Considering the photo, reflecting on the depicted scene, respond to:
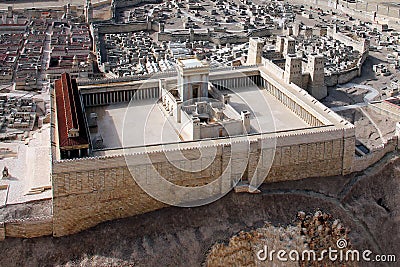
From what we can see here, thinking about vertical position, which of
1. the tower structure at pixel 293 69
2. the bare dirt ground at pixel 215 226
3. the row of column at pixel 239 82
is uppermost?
the tower structure at pixel 293 69

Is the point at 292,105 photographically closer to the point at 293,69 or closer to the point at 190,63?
the point at 293,69

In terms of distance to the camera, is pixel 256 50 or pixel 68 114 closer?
pixel 68 114

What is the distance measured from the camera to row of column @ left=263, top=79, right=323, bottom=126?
174ft

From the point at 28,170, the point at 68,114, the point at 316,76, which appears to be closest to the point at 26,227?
the point at 28,170

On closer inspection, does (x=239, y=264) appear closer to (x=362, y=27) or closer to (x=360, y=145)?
(x=360, y=145)

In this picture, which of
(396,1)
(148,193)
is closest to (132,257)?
(148,193)

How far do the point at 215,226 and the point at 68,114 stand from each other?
52.5 feet

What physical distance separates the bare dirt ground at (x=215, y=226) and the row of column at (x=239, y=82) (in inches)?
634

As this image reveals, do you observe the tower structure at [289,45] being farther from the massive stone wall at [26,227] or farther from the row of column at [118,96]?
the massive stone wall at [26,227]

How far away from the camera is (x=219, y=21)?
106 metres

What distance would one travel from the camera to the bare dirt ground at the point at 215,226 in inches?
1668

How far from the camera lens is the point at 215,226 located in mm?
44500

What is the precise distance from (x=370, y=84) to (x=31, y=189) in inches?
1722

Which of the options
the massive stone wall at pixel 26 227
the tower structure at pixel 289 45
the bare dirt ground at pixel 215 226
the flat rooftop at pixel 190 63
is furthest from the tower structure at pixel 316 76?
the massive stone wall at pixel 26 227
